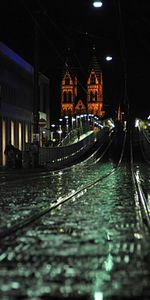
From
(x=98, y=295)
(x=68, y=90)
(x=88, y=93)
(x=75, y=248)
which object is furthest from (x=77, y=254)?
(x=88, y=93)

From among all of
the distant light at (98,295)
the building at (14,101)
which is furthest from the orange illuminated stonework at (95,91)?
the distant light at (98,295)

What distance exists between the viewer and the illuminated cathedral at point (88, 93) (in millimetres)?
152125

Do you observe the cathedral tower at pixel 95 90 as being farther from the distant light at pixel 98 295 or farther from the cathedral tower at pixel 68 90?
Result: the distant light at pixel 98 295

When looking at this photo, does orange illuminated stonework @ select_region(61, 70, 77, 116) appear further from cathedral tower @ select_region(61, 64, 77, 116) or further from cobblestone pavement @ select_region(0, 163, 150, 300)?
cobblestone pavement @ select_region(0, 163, 150, 300)

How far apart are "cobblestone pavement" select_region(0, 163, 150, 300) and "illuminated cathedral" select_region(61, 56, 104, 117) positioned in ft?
429

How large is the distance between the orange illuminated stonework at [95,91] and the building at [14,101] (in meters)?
110

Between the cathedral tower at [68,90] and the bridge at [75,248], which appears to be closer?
the bridge at [75,248]

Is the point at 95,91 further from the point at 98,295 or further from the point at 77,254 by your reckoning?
the point at 98,295

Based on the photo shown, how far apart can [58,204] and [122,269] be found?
7.46 m

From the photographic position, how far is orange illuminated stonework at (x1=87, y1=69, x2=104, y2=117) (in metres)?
169

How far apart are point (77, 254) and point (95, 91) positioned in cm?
17242

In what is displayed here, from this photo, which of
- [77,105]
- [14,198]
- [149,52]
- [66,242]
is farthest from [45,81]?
[77,105]

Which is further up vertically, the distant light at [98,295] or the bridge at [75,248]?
the distant light at [98,295]

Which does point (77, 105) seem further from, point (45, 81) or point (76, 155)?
point (76, 155)
